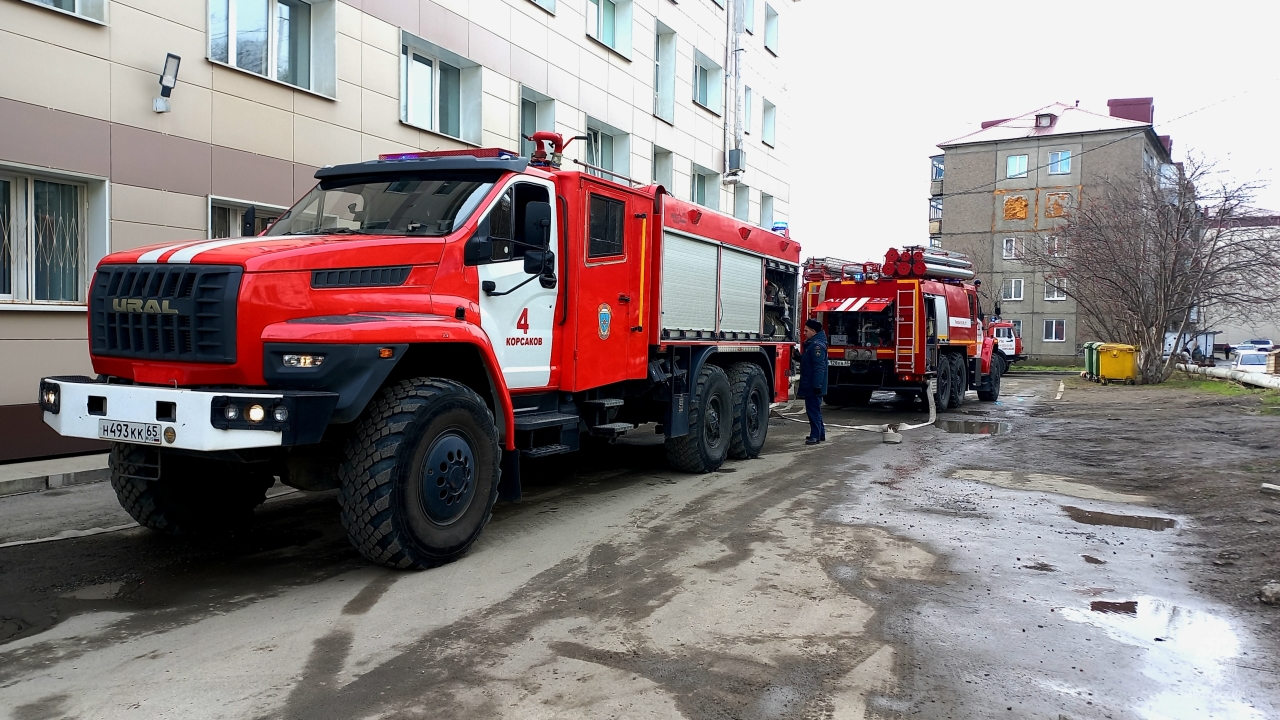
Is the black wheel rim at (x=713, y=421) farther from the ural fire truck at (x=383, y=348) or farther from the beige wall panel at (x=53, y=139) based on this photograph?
the beige wall panel at (x=53, y=139)

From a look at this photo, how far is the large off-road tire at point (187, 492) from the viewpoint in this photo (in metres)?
5.77

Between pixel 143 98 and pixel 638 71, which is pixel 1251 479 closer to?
pixel 143 98

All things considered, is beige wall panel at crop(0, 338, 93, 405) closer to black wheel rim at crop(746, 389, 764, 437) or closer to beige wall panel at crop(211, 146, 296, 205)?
beige wall panel at crop(211, 146, 296, 205)

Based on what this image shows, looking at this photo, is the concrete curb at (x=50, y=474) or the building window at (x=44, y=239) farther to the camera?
the building window at (x=44, y=239)

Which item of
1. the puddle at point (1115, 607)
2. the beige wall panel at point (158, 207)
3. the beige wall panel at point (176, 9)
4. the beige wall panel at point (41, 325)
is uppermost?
the beige wall panel at point (176, 9)

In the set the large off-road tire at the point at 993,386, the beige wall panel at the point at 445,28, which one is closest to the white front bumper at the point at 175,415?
the beige wall panel at the point at 445,28

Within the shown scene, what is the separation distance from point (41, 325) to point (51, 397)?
471cm

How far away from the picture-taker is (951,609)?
4926mm

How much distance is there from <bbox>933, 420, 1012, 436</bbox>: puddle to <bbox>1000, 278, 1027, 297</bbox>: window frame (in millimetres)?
39192

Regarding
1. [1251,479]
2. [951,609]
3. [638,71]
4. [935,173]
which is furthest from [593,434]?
[935,173]

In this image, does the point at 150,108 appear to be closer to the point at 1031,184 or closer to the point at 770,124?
the point at 770,124

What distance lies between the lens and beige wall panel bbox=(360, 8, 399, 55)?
42.5 ft

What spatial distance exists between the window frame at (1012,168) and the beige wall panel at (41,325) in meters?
51.8

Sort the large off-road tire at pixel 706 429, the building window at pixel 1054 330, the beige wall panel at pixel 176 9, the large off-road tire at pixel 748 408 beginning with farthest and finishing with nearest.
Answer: the building window at pixel 1054 330 < the large off-road tire at pixel 748 408 < the beige wall panel at pixel 176 9 < the large off-road tire at pixel 706 429
